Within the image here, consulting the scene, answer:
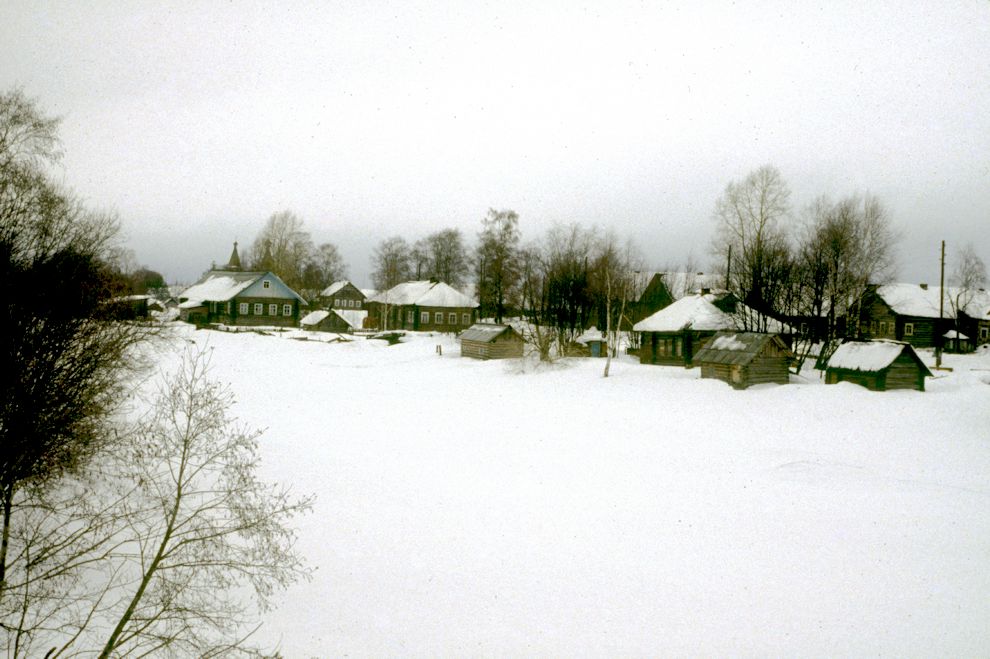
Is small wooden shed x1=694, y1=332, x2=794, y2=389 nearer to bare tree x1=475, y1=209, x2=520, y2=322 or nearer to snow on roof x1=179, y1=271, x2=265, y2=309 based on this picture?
bare tree x1=475, y1=209, x2=520, y2=322

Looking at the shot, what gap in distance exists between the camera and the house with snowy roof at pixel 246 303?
5556 cm

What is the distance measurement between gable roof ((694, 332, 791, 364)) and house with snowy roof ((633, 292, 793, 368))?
3.94 m

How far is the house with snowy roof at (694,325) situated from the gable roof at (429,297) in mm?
24876

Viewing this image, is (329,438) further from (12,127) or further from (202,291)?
(202,291)

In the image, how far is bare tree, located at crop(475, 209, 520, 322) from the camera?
52.8 metres

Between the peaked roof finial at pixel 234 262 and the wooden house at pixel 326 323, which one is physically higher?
the peaked roof finial at pixel 234 262

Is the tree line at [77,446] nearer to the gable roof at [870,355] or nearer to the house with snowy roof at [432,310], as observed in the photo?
the gable roof at [870,355]

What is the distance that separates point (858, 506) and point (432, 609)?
11462 mm

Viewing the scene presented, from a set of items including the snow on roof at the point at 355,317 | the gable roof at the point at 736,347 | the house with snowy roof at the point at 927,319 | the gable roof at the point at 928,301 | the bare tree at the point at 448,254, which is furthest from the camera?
the bare tree at the point at 448,254

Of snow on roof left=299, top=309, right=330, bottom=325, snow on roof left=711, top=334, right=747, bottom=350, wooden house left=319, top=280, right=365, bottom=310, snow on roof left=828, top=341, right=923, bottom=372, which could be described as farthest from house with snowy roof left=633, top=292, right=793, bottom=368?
wooden house left=319, top=280, right=365, bottom=310

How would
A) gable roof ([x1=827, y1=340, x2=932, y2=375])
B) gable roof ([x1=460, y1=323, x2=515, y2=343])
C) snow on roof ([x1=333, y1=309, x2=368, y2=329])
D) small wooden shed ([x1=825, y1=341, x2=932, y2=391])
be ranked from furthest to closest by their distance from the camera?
snow on roof ([x1=333, y1=309, x2=368, y2=329]) < gable roof ([x1=460, y1=323, x2=515, y2=343]) < gable roof ([x1=827, y1=340, x2=932, y2=375]) < small wooden shed ([x1=825, y1=341, x2=932, y2=391])

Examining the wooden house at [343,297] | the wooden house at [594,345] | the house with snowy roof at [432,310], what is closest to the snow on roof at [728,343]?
the wooden house at [594,345]

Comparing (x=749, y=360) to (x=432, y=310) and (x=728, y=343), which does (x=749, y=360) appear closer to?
(x=728, y=343)

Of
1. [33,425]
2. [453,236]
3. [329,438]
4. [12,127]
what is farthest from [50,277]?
[453,236]
